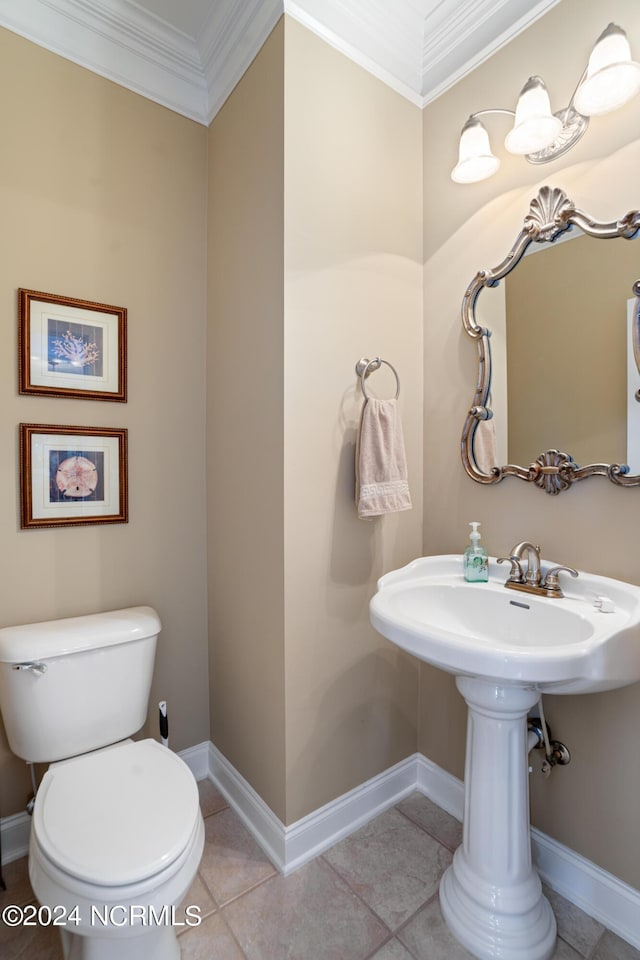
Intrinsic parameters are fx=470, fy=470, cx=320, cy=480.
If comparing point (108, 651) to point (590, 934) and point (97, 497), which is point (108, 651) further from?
point (590, 934)

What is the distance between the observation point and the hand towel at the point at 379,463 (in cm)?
150

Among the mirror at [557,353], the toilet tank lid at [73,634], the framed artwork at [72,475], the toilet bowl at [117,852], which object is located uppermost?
the mirror at [557,353]

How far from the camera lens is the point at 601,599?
48.8 inches

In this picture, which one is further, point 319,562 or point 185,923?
point 319,562

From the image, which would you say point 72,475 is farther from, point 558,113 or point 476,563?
point 558,113

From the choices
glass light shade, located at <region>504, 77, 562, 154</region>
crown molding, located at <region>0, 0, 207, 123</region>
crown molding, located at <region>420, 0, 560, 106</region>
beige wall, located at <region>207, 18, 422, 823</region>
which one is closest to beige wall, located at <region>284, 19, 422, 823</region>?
beige wall, located at <region>207, 18, 422, 823</region>

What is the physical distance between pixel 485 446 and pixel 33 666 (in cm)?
153

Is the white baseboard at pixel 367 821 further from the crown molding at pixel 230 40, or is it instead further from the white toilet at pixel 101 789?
the crown molding at pixel 230 40

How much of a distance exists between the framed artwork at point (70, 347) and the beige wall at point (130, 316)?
0.11 feet

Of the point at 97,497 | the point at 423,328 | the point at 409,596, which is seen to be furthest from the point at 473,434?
the point at 97,497

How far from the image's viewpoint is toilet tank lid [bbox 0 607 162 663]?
133 cm

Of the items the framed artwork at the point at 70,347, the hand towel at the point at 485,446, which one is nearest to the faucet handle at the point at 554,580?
the hand towel at the point at 485,446

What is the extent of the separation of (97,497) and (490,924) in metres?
1.70

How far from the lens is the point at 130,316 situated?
1.71 meters
